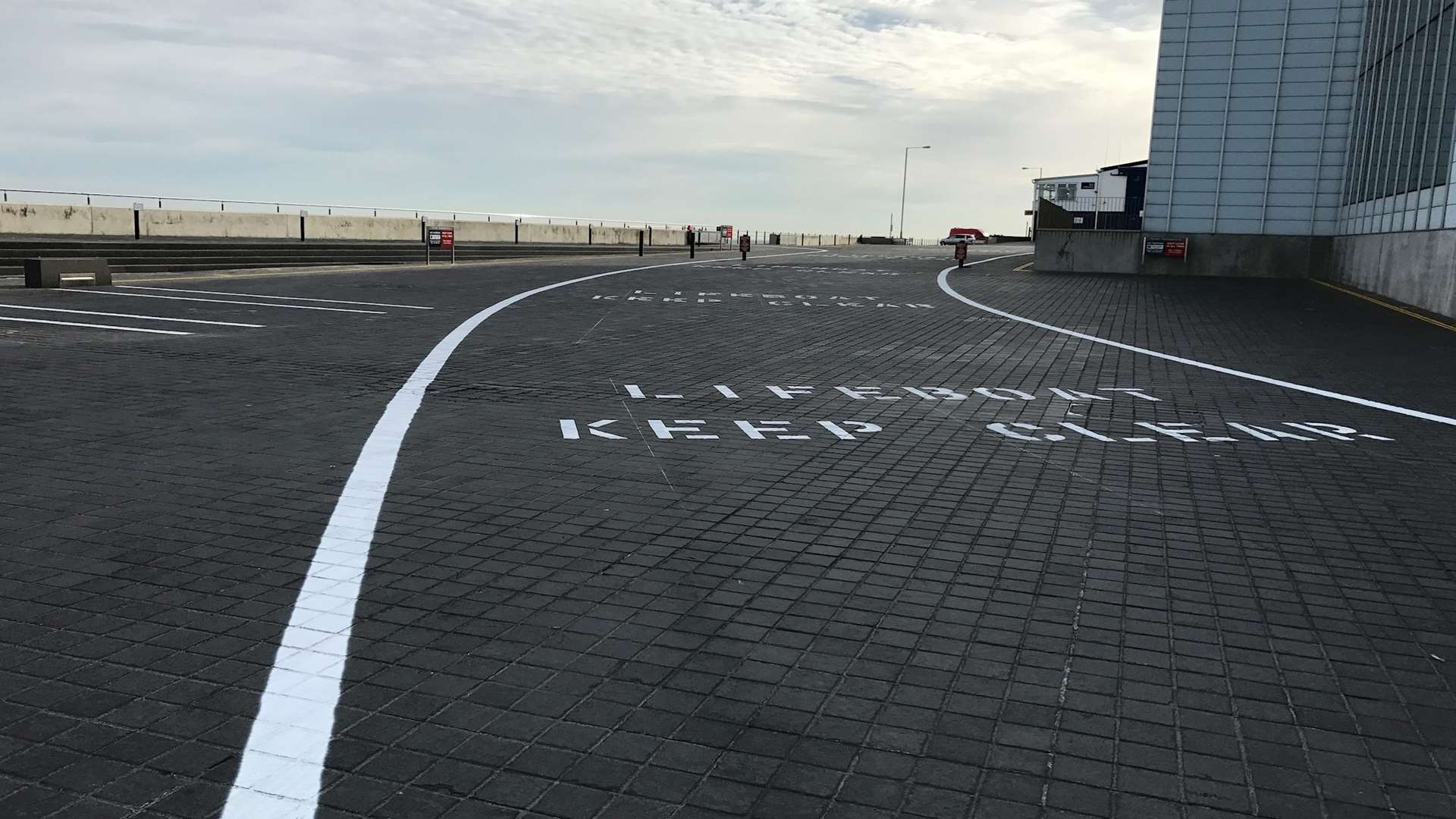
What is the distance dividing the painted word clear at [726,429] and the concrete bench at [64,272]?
16.8 meters

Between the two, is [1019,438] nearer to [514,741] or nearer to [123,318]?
[514,741]

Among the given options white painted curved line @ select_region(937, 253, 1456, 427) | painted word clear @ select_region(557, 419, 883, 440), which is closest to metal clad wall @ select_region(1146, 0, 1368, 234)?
white painted curved line @ select_region(937, 253, 1456, 427)

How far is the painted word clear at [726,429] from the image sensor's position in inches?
364

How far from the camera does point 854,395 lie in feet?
38.4

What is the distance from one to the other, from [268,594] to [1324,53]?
129 ft

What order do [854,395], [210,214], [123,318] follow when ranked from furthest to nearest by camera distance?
[210,214] < [123,318] < [854,395]

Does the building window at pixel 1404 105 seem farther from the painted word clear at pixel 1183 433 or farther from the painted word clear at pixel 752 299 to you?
the painted word clear at pixel 1183 433

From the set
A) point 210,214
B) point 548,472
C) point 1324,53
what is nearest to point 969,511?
point 548,472

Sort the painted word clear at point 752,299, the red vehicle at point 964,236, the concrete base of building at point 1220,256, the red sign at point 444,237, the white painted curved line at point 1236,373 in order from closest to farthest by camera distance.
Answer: the white painted curved line at point 1236,373
the painted word clear at point 752,299
the concrete base of building at point 1220,256
the red sign at point 444,237
the red vehicle at point 964,236

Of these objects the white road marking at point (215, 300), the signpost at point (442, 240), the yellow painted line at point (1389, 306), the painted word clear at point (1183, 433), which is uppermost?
the signpost at point (442, 240)

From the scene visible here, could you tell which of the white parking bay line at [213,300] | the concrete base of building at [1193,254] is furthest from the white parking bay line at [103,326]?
the concrete base of building at [1193,254]

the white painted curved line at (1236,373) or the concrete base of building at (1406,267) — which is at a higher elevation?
the concrete base of building at (1406,267)

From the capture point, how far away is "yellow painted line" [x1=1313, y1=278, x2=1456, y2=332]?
20953mm

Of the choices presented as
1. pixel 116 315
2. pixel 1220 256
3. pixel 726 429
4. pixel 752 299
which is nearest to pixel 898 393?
pixel 726 429
